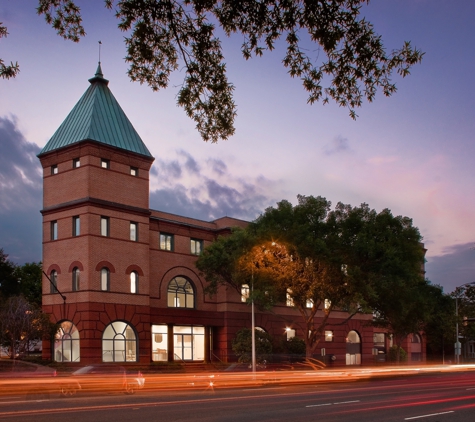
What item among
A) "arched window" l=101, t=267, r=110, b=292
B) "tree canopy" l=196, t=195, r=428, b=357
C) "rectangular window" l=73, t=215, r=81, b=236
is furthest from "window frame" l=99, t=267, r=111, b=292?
"tree canopy" l=196, t=195, r=428, b=357

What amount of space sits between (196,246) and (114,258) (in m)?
9.23

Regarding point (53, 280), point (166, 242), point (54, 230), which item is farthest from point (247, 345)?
point (54, 230)

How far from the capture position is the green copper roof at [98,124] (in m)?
46.4

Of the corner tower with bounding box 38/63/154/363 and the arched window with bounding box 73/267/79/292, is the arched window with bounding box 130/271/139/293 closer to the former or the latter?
the corner tower with bounding box 38/63/154/363

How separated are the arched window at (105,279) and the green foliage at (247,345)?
38.4ft

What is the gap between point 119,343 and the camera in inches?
1780

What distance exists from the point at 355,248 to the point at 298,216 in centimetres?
429

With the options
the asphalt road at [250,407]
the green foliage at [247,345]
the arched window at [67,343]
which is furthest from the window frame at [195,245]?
the asphalt road at [250,407]

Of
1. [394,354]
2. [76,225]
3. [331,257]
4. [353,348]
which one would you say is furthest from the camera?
[394,354]

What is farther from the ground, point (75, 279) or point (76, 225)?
point (76, 225)

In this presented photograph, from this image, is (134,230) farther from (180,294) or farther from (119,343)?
(119,343)

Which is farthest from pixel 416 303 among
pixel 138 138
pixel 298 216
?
pixel 138 138

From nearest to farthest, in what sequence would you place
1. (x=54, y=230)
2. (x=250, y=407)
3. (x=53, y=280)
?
(x=250, y=407), (x=53, y=280), (x=54, y=230)

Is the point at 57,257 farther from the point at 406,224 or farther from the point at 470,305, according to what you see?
the point at 470,305
